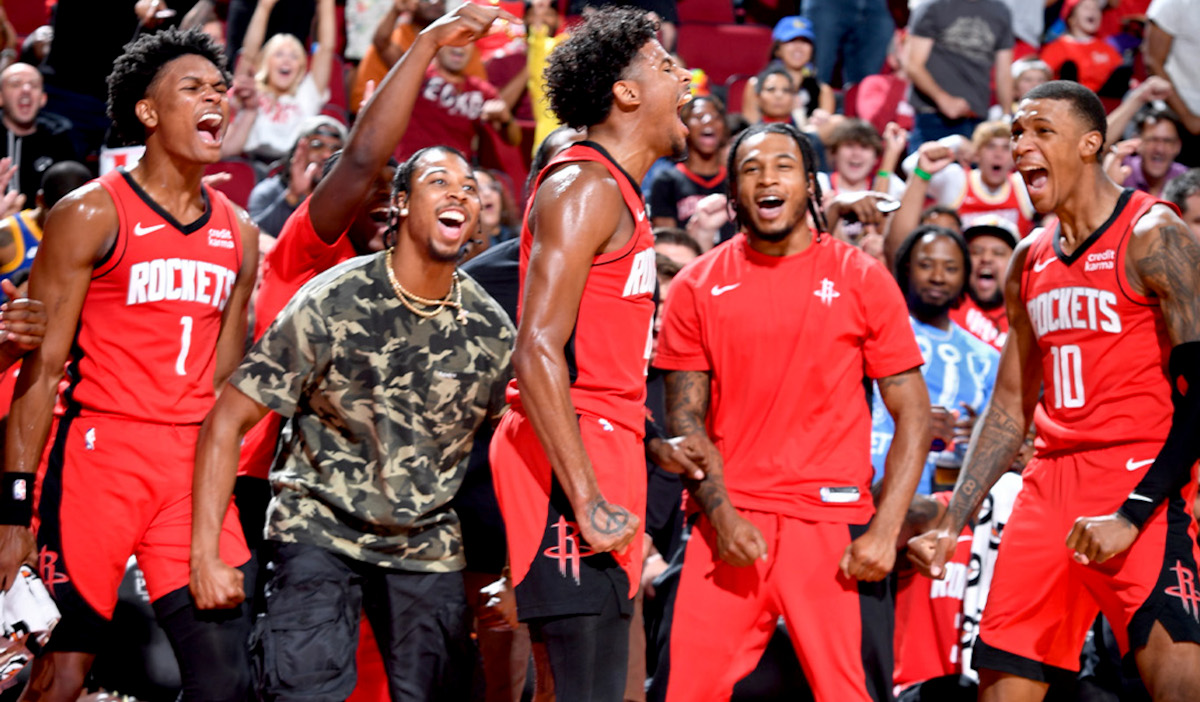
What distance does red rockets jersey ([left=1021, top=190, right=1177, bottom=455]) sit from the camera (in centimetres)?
408

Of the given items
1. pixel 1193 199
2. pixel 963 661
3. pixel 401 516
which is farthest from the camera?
pixel 1193 199

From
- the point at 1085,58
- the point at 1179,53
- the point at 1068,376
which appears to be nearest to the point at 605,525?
the point at 1068,376

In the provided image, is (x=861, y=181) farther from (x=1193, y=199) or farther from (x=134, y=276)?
(x=134, y=276)

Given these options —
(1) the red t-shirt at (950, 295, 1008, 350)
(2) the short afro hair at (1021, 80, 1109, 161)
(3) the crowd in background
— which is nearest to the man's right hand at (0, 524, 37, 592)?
(3) the crowd in background

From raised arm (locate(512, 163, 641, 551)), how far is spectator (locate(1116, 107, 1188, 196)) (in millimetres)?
6520

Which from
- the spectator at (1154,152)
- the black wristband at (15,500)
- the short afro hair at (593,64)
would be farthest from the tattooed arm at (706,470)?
the spectator at (1154,152)

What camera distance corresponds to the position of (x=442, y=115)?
9016 millimetres

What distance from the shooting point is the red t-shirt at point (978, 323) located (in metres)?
6.48

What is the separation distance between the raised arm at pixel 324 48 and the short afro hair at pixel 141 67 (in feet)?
16.3

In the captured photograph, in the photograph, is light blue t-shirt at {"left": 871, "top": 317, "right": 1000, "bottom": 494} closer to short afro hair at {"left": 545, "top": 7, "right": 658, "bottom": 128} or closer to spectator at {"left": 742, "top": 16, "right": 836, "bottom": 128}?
short afro hair at {"left": 545, "top": 7, "right": 658, "bottom": 128}

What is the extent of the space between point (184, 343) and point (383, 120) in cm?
91

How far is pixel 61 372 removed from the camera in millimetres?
3822

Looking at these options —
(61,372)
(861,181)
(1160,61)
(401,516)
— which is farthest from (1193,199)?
(61,372)

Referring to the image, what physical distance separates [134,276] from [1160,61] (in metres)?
8.37
